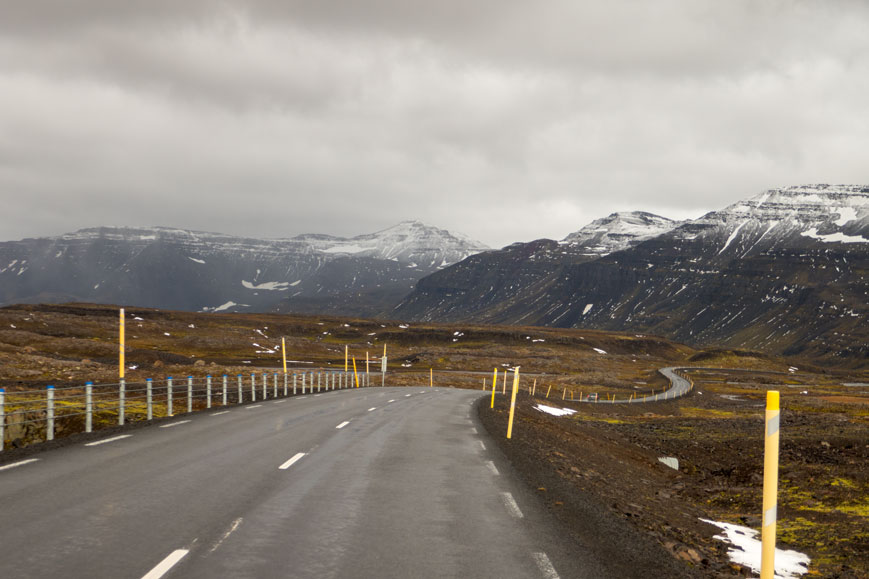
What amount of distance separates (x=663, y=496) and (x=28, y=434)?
17.4 meters

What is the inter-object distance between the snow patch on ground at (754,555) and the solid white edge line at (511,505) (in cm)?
311

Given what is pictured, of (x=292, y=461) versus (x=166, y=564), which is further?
(x=292, y=461)

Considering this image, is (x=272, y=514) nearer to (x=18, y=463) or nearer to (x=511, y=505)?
(x=511, y=505)

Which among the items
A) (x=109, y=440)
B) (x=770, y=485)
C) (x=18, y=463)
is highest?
(x=770, y=485)

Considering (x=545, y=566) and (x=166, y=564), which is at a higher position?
(x=166, y=564)

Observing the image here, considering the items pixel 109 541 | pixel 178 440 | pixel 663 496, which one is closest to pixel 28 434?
pixel 178 440

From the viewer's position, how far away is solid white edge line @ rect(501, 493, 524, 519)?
416 inches

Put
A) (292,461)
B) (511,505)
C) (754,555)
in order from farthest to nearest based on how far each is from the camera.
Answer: (292,461) → (511,505) → (754,555)

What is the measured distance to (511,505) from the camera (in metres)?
11.2

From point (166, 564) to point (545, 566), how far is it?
13.9ft

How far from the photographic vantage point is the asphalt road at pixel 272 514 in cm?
760

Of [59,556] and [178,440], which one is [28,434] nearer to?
[178,440]

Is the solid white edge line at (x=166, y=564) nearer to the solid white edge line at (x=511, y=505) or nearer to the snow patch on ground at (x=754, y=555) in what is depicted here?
the solid white edge line at (x=511, y=505)

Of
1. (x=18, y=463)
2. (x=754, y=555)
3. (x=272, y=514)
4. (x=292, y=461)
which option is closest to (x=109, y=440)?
(x=18, y=463)
